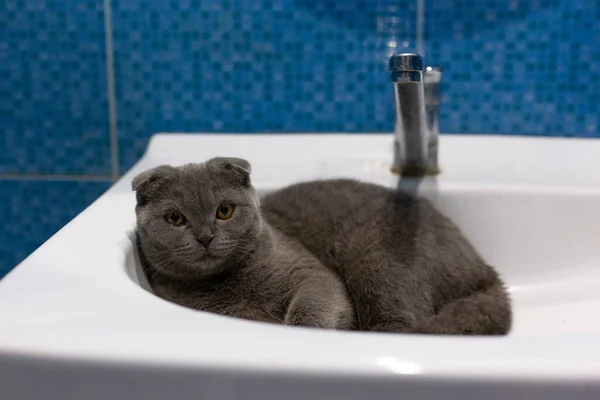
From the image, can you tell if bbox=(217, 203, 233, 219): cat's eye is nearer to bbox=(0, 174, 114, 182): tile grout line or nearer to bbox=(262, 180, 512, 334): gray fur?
bbox=(262, 180, 512, 334): gray fur

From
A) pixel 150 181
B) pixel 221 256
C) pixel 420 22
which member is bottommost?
pixel 221 256

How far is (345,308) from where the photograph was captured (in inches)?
38.8

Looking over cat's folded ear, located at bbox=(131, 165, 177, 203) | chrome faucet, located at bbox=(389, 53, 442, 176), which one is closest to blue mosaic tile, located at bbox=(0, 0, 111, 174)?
cat's folded ear, located at bbox=(131, 165, 177, 203)

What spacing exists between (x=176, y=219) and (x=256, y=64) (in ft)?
1.74

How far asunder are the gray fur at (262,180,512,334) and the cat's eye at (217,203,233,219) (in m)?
0.20

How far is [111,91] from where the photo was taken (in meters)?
1.38

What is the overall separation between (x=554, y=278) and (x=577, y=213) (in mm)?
134

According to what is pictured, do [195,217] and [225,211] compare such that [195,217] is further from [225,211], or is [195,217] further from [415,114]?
[415,114]

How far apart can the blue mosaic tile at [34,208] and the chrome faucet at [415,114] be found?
699mm

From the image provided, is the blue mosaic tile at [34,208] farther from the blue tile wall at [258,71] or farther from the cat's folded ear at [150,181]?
the cat's folded ear at [150,181]

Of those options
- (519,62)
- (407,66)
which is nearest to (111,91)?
(407,66)

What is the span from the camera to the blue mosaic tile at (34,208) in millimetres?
1416

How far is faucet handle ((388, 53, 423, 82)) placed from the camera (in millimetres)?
910

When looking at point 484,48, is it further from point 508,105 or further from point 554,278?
point 554,278
